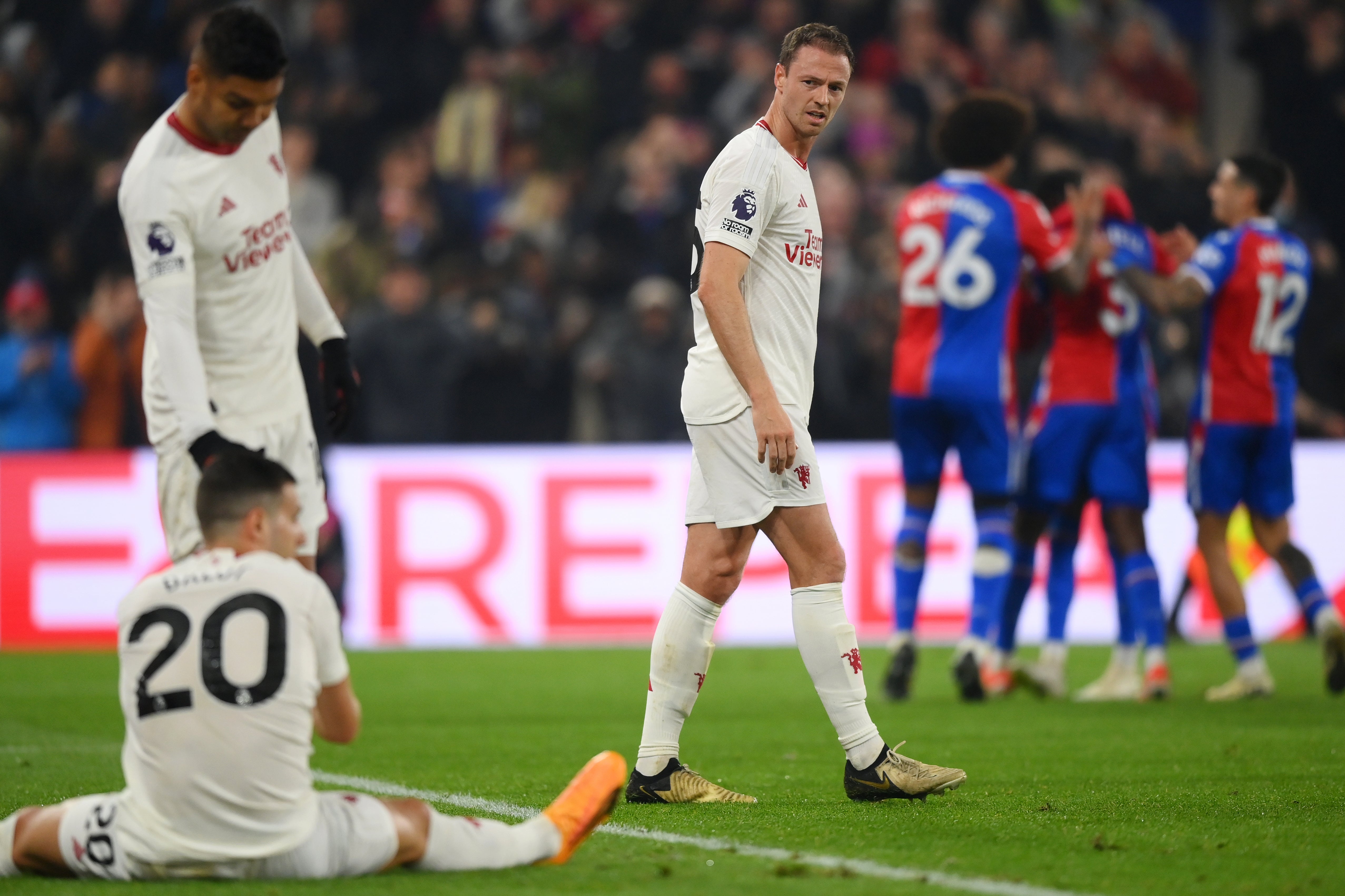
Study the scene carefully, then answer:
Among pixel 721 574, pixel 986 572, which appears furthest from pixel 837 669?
pixel 986 572

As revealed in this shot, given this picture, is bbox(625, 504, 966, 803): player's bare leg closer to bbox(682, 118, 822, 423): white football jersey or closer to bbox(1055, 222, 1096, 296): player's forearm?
bbox(682, 118, 822, 423): white football jersey

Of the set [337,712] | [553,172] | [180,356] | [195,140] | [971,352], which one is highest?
[553,172]

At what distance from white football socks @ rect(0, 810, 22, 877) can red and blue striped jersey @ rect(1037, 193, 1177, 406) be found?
5.80 m

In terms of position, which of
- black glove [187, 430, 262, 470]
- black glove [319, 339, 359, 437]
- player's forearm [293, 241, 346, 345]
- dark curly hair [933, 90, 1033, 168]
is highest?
dark curly hair [933, 90, 1033, 168]

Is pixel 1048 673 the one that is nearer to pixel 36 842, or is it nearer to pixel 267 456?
pixel 267 456

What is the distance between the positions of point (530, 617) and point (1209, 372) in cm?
490

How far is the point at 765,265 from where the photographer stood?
4793 millimetres

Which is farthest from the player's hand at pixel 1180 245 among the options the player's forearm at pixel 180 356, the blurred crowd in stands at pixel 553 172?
the player's forearm at pixel 180 356

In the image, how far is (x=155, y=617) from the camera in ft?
11.1

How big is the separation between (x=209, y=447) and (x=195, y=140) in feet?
2.54

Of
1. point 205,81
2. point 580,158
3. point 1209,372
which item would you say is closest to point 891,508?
point 1209,372

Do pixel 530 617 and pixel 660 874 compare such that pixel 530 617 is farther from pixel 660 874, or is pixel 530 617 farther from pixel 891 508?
pixel 660 874

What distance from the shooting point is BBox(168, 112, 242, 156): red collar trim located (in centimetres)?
409

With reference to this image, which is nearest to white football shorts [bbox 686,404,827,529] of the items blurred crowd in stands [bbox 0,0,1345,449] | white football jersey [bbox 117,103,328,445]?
white football jersey [bbox 117,103,328,445]
